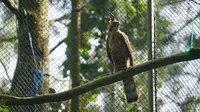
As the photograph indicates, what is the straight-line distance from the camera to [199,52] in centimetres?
177

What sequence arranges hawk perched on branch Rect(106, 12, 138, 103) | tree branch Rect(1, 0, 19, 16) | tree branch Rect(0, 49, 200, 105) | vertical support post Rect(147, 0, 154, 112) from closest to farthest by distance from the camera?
1. tree branch Rect(0, 49, 200, 105)
2. vertical support post Rect(147, 0, 154, 112)
3. tree branch Rect(1, 0, 19, 16)
4. hawk perched on branch Rect(106, 12, 138, 103)

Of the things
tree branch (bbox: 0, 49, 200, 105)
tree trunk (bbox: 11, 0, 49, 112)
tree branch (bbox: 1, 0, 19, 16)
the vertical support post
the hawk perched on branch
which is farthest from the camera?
the hawk perched on branch

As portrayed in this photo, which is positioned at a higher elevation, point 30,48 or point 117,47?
point 30,48

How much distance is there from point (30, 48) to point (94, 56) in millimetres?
722

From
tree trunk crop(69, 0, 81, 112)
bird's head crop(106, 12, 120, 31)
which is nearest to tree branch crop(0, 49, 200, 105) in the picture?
tree trunk crop(69, 0, 81, 112)

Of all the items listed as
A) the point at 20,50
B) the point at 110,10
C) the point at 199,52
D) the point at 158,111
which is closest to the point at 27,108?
the point at 20,50

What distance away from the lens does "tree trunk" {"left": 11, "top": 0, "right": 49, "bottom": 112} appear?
2781 millimetres

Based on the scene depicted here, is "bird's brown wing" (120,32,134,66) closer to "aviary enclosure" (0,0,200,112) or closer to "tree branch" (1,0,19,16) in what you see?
"aviary enclosure" (0,0,200,112)

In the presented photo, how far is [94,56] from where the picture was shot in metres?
3.63

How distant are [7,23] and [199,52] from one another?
174cm

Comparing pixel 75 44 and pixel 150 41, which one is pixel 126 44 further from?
pixel 150 41

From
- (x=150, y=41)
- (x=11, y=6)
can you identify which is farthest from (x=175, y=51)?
(x=11, y=6)

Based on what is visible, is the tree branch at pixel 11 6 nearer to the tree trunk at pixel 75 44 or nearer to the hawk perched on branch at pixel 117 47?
the tree trunk at pixel 75 44

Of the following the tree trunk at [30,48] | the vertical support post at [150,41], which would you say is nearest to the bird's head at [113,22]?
the tree trunk at [30,48]
